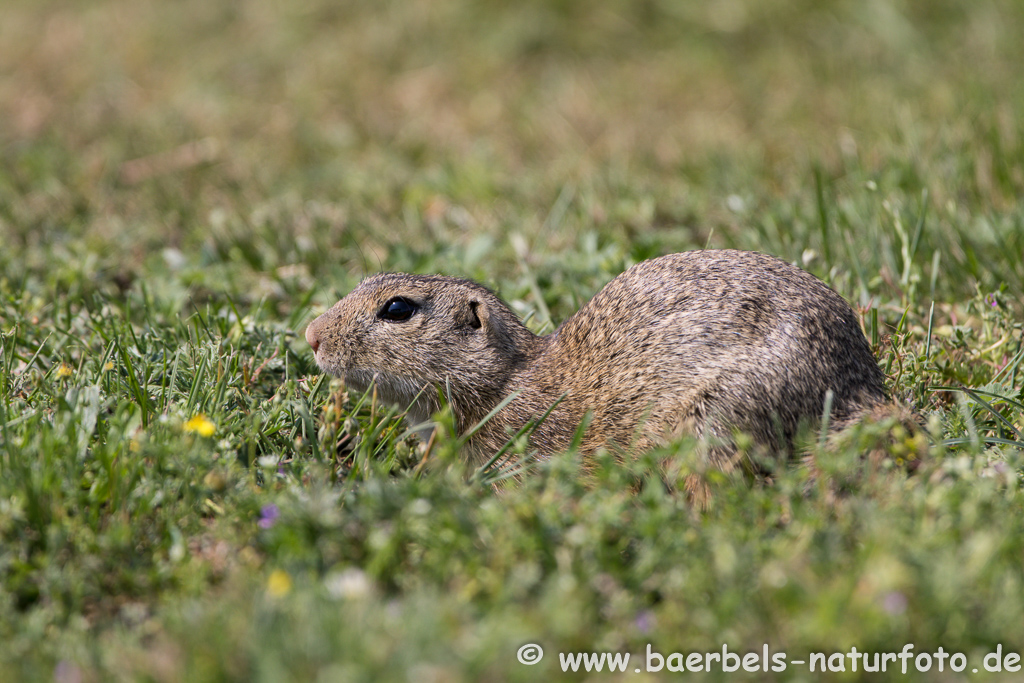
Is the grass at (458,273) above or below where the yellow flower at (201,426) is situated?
below

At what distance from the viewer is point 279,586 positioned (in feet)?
7.35

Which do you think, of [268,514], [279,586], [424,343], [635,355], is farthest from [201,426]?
[635,355]

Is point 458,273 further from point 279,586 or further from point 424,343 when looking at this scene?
point 279,586

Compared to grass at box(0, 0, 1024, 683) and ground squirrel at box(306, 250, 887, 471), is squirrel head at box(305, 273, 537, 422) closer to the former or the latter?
ground squirrel at box(306, 250, 887, 471)

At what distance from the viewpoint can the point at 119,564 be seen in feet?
8.34

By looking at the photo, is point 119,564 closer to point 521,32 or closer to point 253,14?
point 521,32

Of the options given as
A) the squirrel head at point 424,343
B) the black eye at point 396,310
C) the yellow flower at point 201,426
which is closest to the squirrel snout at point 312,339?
the squirrel head at point 424,343

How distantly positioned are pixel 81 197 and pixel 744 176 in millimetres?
4412

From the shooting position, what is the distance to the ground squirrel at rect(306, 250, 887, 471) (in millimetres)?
3238

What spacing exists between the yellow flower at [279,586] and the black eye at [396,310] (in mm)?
1750

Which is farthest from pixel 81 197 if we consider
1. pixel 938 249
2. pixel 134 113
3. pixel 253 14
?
pixel 938 249

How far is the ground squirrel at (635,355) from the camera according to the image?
3238 millimetres

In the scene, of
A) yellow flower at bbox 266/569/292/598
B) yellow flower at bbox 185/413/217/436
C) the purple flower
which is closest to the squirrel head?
yellow flower at bbox 185/413/217/436

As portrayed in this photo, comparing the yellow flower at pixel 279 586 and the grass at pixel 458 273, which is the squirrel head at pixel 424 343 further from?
the yellow flower at pixel 279 586
